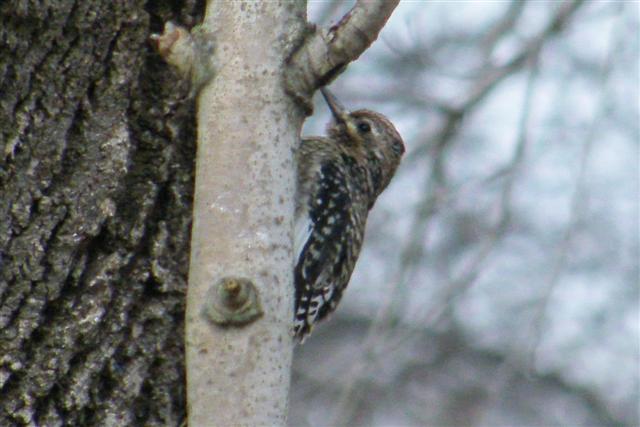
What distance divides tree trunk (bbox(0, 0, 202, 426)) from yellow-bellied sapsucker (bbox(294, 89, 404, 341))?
1.15 meters

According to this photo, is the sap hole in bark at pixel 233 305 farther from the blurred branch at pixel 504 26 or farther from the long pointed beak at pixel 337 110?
the blurred branch at pixel 504 26

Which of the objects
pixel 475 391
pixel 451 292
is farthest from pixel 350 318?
pixel 451 292

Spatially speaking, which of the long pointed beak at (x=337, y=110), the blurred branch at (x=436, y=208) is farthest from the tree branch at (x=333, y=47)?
the long pointed beak at (x=337, y=110)

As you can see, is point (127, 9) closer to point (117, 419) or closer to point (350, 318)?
point (117, 419)

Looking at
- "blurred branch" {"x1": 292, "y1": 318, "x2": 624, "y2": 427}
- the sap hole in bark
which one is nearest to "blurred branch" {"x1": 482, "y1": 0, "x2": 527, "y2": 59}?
the sap hole in bark

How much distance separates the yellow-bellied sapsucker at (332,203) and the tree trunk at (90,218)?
3.76ft

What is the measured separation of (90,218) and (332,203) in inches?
65.6

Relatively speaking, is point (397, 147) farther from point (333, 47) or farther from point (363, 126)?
point (333, 47)

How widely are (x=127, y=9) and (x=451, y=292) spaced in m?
2.09

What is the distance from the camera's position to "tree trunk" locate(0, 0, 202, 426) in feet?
9.99

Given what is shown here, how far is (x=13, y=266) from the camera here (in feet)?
9.98

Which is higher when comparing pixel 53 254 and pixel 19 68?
pixel 19 68

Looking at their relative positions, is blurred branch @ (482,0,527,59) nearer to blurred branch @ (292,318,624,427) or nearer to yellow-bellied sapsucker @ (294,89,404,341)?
yellow-bellied sapsucker @ (294,89,404,341)

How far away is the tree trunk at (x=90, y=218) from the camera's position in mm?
3045
